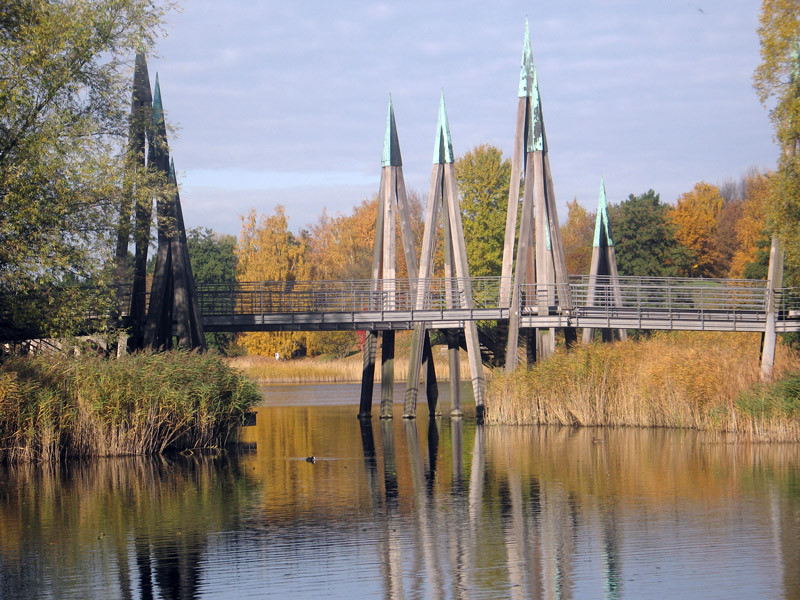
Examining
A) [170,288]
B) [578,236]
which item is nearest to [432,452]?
[170,288]

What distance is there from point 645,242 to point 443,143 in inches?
1083

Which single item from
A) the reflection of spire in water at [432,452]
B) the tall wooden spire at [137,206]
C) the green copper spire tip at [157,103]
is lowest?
the reflection of spire in water at [432,452]

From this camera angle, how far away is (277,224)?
72312mm

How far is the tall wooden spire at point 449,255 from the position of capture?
33.4 metres

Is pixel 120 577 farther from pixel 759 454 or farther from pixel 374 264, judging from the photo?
pixel 374 264

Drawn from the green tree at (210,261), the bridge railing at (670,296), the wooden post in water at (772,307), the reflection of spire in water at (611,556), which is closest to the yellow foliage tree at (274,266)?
the green tree at (210,261)

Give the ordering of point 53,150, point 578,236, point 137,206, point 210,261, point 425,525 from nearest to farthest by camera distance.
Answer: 1. point 425,525
2. point 53,150
3. point 137,206
4. point 210,261
5. point 578,236

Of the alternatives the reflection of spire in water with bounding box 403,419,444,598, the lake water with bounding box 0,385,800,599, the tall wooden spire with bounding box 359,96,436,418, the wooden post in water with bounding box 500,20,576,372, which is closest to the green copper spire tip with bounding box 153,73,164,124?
the tall wooden spire with bounding box 359,96,436,418

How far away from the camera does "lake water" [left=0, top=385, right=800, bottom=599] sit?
1204 cm

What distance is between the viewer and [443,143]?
114ft

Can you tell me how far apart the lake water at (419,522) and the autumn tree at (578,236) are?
4203 cm

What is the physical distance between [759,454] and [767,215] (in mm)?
6087

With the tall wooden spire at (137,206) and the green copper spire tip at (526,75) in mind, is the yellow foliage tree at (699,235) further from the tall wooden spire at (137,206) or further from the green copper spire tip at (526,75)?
the tall wooden spire at (137,206)

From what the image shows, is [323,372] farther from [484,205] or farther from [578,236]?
[578,236]
